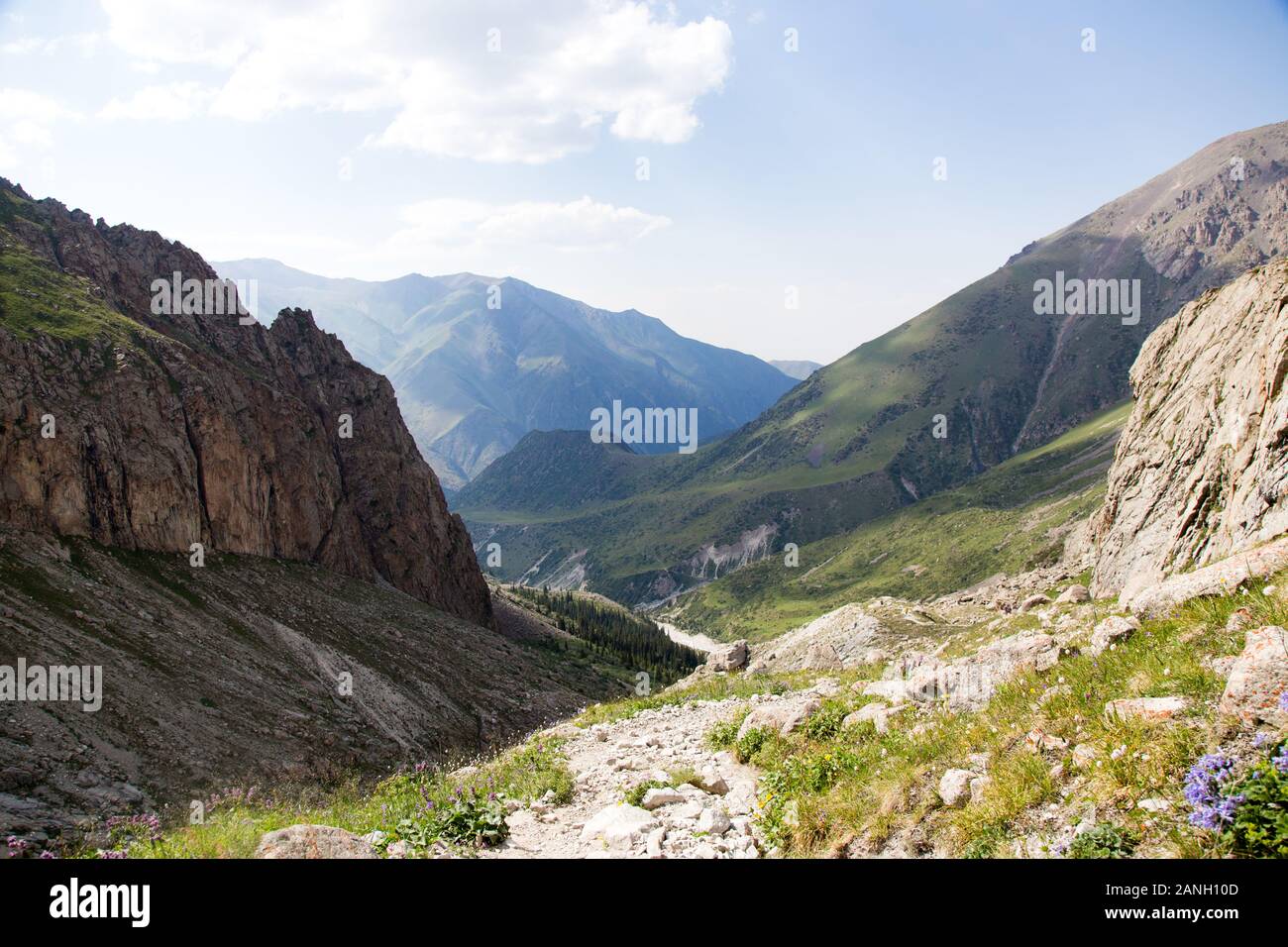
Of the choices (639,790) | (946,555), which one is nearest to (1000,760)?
(639,790)

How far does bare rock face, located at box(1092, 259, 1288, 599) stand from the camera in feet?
79.4

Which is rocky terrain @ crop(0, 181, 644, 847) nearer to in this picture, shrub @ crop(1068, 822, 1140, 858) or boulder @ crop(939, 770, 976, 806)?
boulder @ crop(939, 770, 976, 806)

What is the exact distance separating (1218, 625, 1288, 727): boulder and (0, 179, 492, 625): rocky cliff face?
1851 inches

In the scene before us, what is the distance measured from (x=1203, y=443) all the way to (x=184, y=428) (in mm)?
62495

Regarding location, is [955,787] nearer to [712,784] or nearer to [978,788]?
[978,788]

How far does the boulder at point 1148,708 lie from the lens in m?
6.96

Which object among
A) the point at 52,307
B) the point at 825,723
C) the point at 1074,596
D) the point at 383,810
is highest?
the point at 52,307

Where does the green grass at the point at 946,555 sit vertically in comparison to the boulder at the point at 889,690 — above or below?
below

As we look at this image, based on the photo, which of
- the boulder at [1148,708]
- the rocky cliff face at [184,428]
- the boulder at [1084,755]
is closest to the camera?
the boulder at [1148,708]

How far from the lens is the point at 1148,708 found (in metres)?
7.12

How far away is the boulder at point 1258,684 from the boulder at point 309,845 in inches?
372

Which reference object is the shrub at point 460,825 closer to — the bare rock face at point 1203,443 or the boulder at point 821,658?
the bare rock face at point 1203,443

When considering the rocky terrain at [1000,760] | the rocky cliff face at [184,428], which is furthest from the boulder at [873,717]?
the rocky cliff face at [184,428]

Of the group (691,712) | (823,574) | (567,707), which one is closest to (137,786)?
(691,712)
